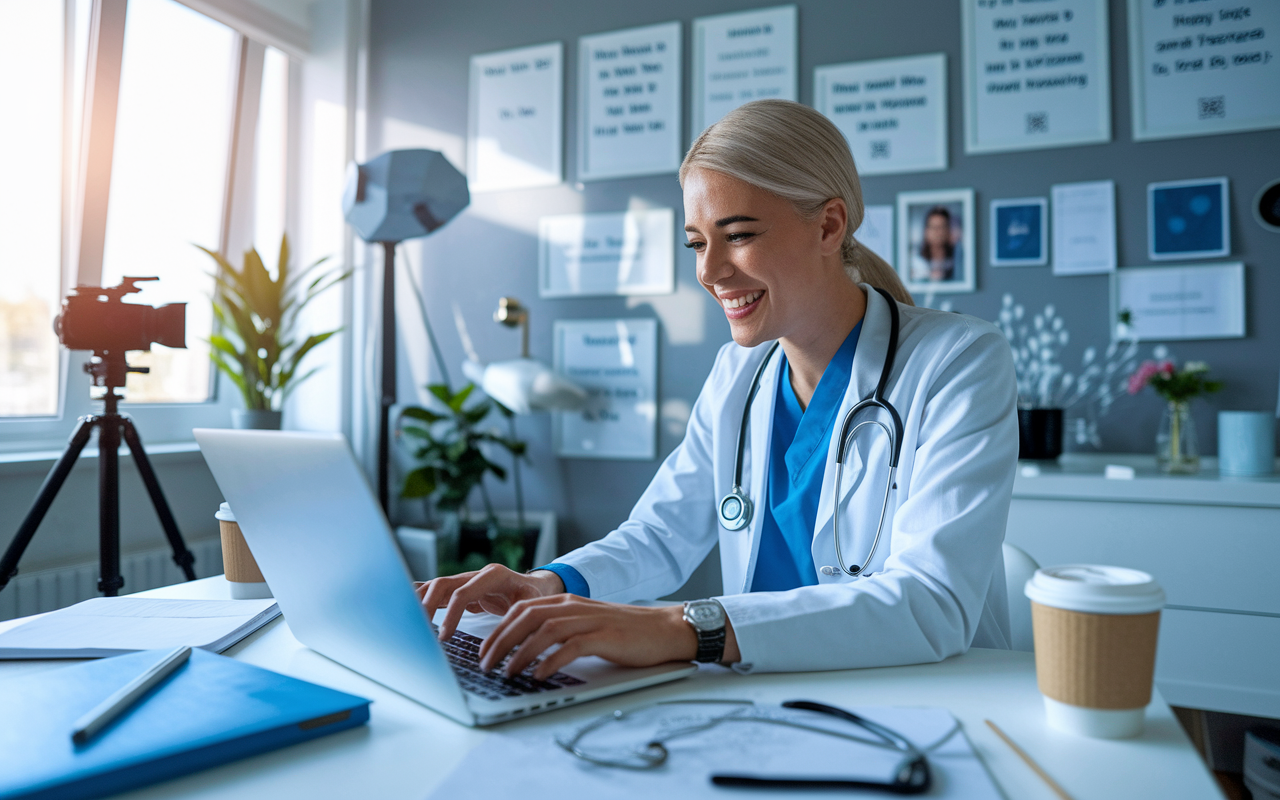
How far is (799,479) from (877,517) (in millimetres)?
168

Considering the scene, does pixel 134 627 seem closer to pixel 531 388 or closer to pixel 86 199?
pixel 531 388

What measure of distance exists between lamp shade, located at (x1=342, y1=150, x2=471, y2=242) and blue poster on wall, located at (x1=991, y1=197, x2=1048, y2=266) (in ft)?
5.48

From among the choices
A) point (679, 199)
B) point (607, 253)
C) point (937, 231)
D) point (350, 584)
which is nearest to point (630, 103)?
point (679, 199)

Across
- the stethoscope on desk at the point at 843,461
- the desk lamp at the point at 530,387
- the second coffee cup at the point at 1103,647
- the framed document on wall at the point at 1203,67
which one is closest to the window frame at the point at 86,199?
the desk lamp at the point at 530,387

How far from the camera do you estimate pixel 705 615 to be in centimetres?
81

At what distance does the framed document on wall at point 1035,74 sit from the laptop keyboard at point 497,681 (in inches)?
89.4

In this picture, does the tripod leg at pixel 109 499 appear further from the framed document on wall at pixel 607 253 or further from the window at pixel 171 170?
the framed document on wall at pixel 607 253

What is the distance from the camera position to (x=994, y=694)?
731 millimetres

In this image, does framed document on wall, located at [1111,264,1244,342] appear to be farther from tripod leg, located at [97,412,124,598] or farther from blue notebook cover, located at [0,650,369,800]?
tripod leg, located at [97,412,124,598]

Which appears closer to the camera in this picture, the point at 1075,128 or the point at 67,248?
the point at 1075,128

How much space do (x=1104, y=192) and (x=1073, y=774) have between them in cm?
223

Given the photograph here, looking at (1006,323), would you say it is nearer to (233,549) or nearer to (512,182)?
(512,182)

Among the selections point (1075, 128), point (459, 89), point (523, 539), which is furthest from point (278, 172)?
point (1075, 128)

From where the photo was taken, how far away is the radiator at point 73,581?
7.12 ft
